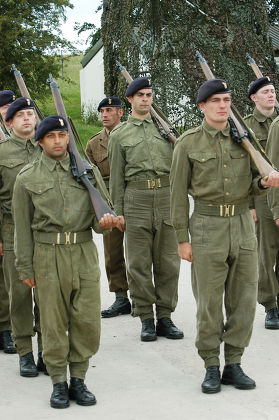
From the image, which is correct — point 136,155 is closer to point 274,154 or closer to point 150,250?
point 150,250

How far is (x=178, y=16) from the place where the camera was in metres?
15.7

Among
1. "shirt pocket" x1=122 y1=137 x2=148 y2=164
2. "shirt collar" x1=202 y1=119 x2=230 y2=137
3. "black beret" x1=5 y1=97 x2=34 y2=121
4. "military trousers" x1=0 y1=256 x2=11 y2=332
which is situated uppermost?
"black beret" x1=5 y1=97 x2=34 y2=121

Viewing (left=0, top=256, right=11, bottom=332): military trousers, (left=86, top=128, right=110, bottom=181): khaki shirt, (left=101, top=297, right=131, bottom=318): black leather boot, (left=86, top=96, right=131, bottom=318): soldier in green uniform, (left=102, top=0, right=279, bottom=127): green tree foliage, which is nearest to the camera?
(left=0, top=256, right=11, bottom=332): military trousers

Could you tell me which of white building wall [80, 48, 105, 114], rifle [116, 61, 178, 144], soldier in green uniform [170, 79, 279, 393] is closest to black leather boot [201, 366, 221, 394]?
soldier in green uniform [170, 79, 279, 393]

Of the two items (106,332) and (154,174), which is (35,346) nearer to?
(106,332)

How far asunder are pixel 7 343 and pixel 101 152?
2577 millimetres

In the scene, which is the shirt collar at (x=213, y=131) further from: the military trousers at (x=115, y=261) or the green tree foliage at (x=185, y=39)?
the green tree foliage at (x=185, y=39)

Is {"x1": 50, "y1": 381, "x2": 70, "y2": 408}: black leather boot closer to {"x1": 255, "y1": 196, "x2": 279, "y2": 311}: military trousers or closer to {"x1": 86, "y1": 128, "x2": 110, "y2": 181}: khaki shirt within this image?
{"x1": 255, "y1": 196, "x2": 279, "y2": 311}: military trousers

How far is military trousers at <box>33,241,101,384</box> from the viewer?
609cm

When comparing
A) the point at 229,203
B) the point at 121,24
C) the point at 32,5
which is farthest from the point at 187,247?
the point at 32,5

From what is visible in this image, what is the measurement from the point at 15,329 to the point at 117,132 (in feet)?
7.29

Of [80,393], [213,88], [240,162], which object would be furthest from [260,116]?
[80,393]

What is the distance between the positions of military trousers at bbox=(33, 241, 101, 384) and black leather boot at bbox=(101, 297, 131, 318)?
268 cm

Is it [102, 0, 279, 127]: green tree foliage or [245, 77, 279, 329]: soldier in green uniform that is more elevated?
[102, 0, 279, 127]: green tree foliage
